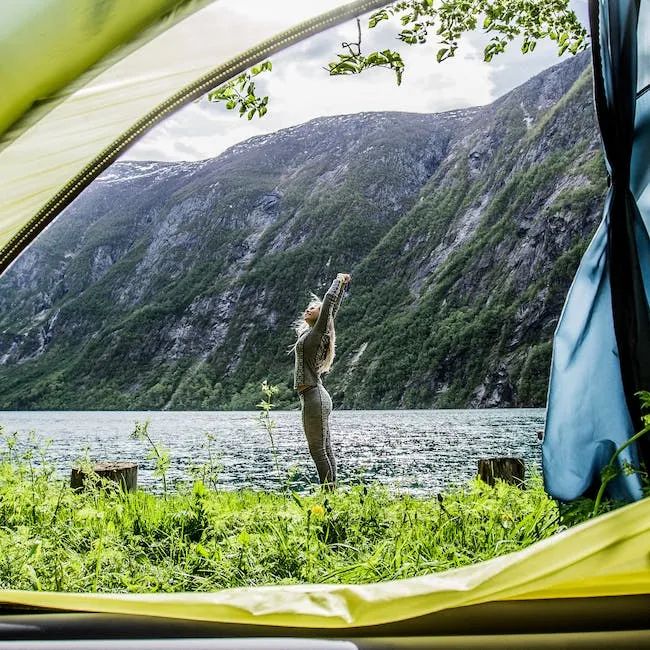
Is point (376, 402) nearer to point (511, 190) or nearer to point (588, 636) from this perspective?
point (511, 190)

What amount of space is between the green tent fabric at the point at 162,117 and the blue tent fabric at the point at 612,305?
1060 millimetres

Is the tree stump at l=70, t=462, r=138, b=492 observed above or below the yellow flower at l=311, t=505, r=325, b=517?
above

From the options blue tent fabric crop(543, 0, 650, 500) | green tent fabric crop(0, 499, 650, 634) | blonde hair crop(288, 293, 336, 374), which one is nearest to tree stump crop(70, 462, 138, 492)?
blonde hair crop(288, 293, 336, 374)

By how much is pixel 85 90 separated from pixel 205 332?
96883 millimetres

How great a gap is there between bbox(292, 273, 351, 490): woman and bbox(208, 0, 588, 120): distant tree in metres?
1.57

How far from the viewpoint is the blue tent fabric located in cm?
210

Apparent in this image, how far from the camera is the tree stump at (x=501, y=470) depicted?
4.89m

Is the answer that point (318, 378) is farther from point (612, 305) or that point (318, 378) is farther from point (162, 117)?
point (162, 117)

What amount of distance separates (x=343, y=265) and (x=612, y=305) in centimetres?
10171

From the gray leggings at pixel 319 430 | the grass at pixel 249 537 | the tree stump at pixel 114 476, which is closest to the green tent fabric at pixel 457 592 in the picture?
the grass at pixel 249 537

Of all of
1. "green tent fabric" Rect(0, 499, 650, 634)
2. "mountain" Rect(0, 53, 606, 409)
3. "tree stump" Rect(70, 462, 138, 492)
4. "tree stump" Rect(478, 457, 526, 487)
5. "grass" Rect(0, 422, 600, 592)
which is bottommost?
"tree stump" Rect(478, 457, 526, 487)

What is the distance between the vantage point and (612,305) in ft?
7.32

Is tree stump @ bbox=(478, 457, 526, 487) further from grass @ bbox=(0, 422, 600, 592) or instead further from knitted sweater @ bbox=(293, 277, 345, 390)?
knitted sweater @ bbox=(293, 277, 345, 390)

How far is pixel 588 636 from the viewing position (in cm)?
98
